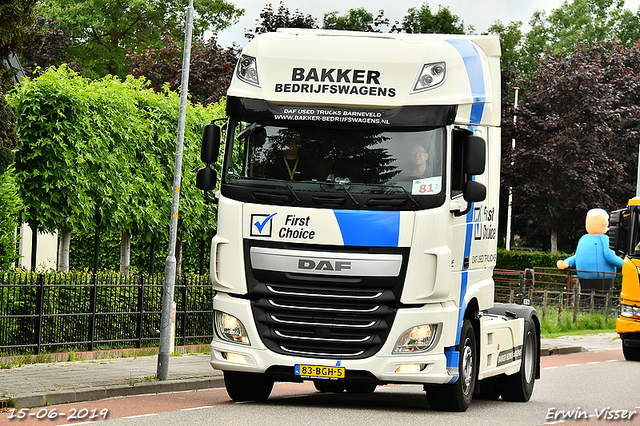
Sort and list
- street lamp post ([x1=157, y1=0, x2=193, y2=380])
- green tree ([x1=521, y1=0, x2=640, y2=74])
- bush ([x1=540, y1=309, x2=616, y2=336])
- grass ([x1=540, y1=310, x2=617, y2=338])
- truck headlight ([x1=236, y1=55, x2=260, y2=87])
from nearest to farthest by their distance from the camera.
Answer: truck headlight ([x1=236, y1=55, x2=260, y2=87])
street lamp post ([x1=157, y1=0, x2=193, y2=380])
grass ([x1=540, y1=310, x2=617, y2=338])
bush ([x1=540, y1=309, x2=616, y2=336])
green tree ([x1=521, y1=0, x2=640, y2=74])

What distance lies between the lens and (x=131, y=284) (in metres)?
18.9

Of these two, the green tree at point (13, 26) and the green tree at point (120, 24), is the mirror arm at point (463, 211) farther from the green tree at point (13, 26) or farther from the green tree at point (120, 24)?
the green tree at point (120, 24)

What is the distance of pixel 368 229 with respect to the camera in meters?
11.1

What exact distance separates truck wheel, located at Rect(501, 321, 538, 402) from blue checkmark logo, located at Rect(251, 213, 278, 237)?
190 inches

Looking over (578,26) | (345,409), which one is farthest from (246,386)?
(578,26)

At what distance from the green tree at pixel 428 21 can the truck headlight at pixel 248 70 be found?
4588 centimetres

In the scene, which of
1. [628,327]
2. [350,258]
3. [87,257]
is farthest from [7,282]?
[87,257]

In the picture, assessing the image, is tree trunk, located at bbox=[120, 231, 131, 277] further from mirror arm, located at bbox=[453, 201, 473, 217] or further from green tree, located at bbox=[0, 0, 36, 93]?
mirror arm, located at bbox=[453, 201, 473, 217]

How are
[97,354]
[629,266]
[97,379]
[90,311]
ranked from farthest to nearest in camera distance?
1. [629,266]
2. [90,311]
3. [97,354]
4. [97,379]

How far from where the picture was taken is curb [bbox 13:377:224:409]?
1168 cm

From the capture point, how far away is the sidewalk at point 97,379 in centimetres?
1218

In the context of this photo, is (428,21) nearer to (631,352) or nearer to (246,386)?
(631,352)

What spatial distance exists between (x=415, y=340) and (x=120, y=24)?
47.7 meters

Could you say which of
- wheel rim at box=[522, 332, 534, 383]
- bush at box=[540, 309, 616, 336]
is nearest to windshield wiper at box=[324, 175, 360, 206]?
wheel rim at box=[522, 332, 534, 383]
